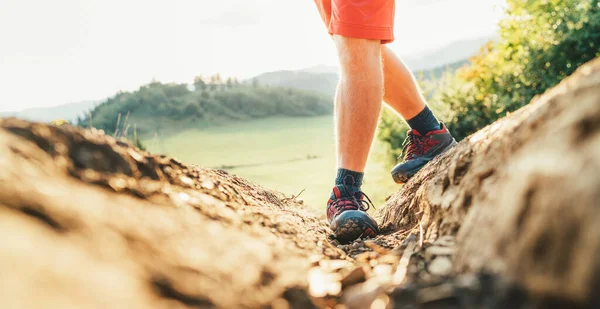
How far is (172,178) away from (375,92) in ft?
3.89

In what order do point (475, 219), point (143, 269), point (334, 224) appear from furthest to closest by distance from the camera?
point (334, 224)
point (475, 219)
point (143, 269)

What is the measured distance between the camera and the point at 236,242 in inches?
38.7

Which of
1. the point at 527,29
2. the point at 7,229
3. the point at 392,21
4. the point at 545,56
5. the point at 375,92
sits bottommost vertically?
the point at 7,229

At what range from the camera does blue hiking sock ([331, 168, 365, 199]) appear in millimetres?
2154

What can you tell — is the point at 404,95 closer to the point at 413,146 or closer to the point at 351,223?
the point at 413,146

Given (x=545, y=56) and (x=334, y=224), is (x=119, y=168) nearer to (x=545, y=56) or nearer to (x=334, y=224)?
(x=334, y=224)

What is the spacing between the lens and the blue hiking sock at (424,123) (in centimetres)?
289

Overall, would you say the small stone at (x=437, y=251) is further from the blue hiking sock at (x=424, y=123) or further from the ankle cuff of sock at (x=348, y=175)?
the blue hiking sock at (x=424, y=123)

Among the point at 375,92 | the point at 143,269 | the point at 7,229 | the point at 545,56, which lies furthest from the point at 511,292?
the point at 545,56

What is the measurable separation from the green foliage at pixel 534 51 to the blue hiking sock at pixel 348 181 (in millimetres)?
5061

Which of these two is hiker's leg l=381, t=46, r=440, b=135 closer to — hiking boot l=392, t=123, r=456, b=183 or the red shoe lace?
hiking boot l=392, t=123, r=456, b=183

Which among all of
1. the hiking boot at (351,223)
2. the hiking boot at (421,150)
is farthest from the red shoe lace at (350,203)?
the hiking boot at (421,150)

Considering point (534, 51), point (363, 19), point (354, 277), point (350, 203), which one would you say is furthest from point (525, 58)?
point (354, 277)

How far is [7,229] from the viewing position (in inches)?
25.3
